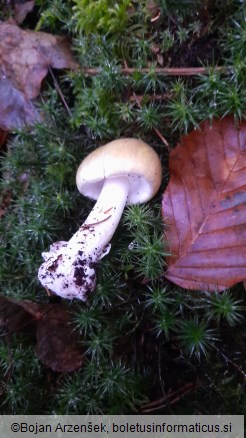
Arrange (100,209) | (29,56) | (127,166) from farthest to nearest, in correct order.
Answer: (29,56), (100,209), (127,166)

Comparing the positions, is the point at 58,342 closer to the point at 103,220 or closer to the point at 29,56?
the point at 103,220

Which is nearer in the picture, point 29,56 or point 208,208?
point 208,208

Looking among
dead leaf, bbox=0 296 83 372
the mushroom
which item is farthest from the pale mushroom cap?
dead leaf, bbox=0 296 83 372

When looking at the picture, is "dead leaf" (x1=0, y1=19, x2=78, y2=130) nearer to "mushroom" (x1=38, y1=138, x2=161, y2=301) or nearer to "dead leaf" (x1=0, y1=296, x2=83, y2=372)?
"mushroom" (x1=38, y1=138, x2=161, y2=301)

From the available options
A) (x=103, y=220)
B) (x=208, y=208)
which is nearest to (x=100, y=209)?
(x=103, y=220)

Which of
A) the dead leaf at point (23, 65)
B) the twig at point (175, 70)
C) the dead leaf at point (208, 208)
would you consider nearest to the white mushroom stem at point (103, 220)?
the dead leaf at point (208, 208)

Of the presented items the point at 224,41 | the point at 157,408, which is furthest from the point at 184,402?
the point at 224,41

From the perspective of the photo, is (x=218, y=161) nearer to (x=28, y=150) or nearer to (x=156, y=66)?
(x=156, y=66)

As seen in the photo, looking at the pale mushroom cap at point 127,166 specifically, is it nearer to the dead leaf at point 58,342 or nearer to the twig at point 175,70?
the twig at point 175,70
